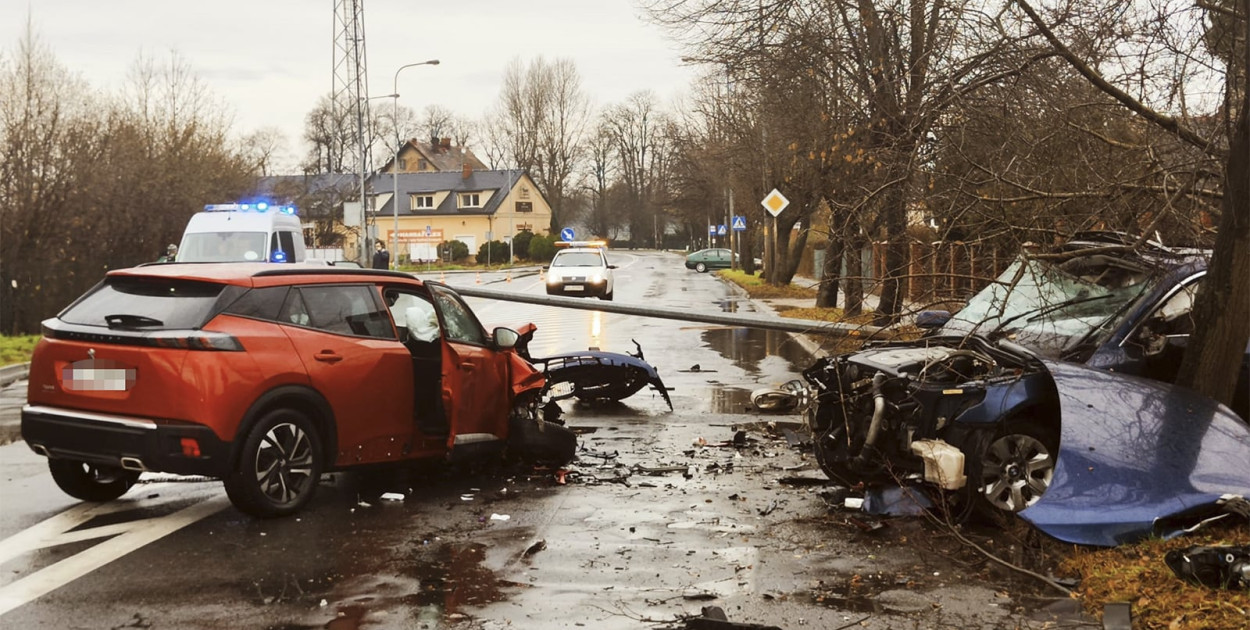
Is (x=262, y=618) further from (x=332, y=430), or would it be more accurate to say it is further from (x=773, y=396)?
(x=773, y=396)

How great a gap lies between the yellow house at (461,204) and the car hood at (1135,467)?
316 ft

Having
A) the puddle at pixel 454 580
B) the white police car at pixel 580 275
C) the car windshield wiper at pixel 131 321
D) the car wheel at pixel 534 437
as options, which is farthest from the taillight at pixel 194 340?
the white police car at pixel 580 275

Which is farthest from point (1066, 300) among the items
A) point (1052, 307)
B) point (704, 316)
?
point (704, 316)

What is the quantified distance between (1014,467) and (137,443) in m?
5.03

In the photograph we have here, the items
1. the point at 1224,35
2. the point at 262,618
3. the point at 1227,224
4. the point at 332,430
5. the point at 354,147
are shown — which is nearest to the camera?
the point at 262,618

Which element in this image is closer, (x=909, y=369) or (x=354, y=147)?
(x=909, y=369)

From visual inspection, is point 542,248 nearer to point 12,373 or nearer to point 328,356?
point 12,373

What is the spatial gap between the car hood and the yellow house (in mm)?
96404

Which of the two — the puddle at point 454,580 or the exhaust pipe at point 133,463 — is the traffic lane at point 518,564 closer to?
the puddle at point 454,580

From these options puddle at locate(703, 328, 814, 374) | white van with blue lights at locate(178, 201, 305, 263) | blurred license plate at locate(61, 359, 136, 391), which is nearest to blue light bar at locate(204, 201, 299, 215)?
white van with blue lights at locate(178, 201, 305, 263)

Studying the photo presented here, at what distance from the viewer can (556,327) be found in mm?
25234

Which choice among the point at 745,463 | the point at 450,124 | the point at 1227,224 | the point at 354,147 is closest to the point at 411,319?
the point at 745,463

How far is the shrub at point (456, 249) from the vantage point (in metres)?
89.9

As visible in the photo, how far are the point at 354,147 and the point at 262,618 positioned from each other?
87943mm
